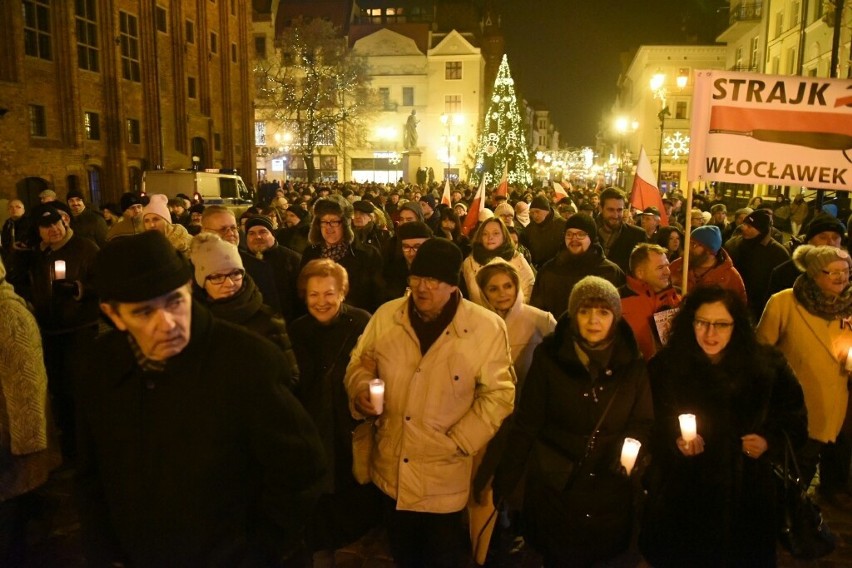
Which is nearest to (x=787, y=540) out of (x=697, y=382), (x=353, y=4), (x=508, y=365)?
(x=697, y=382)

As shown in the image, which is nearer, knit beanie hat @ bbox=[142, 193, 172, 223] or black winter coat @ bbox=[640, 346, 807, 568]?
black winter coat @ bbox=[640, 346, 807, 568]

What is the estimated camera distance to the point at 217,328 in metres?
2.38

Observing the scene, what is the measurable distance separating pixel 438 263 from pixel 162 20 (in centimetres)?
3580

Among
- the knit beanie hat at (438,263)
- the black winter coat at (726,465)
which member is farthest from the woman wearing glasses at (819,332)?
the knit beanie hat at (438,263)

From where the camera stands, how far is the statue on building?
200 ft

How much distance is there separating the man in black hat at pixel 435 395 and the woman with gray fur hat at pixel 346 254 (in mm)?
2826

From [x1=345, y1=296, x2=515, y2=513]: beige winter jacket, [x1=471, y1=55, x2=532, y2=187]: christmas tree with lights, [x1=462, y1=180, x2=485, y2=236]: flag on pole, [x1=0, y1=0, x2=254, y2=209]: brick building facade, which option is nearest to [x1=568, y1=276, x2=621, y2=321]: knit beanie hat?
[x1=345, y1=296, x2=515, y2=513]: beige winter jacket

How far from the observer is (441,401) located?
137 inches

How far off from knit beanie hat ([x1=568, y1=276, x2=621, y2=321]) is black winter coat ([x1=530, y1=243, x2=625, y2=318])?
8.10 feet

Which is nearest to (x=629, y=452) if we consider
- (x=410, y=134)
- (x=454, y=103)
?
Result: (x=410, y=134)

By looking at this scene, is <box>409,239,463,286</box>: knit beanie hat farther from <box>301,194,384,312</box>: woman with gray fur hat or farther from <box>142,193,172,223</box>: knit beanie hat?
<box>142,193,172,223</box>: knit beanie hat

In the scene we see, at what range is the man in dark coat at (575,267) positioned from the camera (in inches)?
241

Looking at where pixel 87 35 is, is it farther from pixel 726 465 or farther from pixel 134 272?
pixel 726 465

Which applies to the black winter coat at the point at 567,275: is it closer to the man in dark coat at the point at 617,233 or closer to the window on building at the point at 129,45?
the man in dark coat at the point at 617,233
